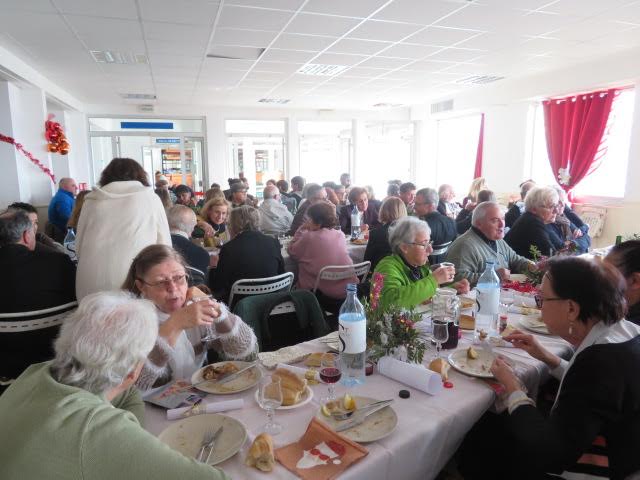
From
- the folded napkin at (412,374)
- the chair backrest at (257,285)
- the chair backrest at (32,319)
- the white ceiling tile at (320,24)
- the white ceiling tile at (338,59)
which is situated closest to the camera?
Answer: the folded napkin at (412,374)

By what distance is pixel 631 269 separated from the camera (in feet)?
6.28

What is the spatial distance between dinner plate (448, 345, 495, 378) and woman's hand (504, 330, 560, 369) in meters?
0.13

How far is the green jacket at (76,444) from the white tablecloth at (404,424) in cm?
31

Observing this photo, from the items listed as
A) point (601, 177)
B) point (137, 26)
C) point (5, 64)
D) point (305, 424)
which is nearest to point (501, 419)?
point (305, 424)

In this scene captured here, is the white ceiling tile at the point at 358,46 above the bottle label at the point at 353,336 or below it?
above

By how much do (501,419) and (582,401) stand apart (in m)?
0.38

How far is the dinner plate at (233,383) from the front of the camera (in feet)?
5.36

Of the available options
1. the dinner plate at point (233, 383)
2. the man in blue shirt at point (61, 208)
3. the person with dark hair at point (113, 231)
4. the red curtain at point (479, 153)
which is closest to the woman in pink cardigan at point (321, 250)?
the person with dark hair at point (113, 231)

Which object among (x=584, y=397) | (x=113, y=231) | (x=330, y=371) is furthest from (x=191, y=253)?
(x=584, y=397)

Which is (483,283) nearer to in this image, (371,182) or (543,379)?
(543,379)

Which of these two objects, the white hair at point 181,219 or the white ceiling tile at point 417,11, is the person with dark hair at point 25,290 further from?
the white ceiling tile at point 417,11

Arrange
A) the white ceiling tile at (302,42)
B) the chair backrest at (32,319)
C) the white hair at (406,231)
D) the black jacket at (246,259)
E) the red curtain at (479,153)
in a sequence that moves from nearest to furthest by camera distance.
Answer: the chair backrest at (32,319) < the white hair at (406,231) < the black jacket at (246,259) < the white ceiling tile at (302,42) < the red curtain at (479,153)

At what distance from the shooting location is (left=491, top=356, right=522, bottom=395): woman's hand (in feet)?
5.14

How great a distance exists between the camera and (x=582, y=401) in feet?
4.48
